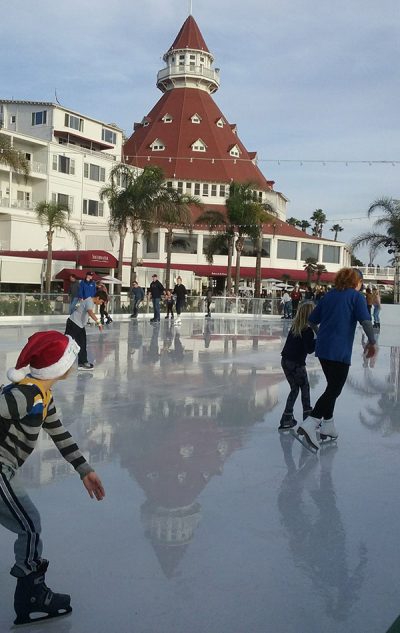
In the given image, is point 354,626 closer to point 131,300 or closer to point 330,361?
point 330,361

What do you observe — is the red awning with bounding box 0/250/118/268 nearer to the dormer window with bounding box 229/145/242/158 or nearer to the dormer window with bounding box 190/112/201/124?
the dormer window with bounding box 229/145/242/158

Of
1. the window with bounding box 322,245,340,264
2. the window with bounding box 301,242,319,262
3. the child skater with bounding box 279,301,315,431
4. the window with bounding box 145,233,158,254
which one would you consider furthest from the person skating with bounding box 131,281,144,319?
the window with bounding box 322,245,340,264

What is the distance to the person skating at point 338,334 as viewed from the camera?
5.18m

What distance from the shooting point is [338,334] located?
17.0 feet

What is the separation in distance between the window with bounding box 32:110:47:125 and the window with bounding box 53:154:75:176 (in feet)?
10.6

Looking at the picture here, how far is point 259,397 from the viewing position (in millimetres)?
7953

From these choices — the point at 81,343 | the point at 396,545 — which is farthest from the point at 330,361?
the point at 81,343

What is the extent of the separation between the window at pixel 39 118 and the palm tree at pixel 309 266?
23.9 m

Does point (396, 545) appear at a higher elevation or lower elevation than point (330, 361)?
lower

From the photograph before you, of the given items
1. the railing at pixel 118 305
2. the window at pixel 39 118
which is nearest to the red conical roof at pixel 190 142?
the window at pixel 39 118

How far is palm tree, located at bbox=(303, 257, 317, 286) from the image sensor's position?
53156 mm

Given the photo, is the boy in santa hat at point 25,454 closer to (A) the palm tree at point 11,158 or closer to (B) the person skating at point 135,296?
(A) the palm tree at point 11,158

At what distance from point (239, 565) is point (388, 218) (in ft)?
102

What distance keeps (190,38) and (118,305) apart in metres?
55.0
